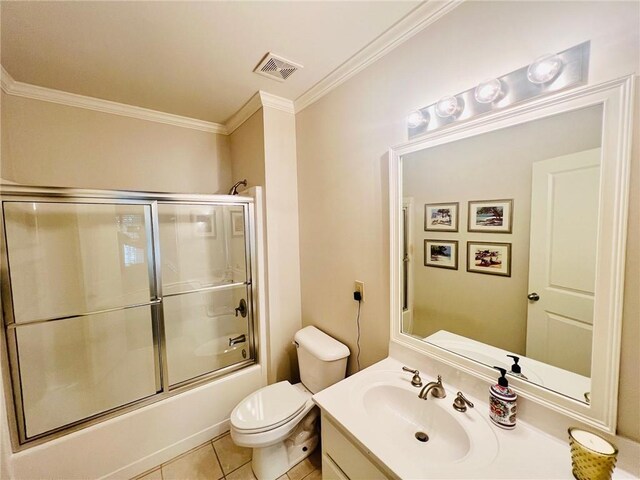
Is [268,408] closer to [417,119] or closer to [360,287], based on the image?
[360,287]

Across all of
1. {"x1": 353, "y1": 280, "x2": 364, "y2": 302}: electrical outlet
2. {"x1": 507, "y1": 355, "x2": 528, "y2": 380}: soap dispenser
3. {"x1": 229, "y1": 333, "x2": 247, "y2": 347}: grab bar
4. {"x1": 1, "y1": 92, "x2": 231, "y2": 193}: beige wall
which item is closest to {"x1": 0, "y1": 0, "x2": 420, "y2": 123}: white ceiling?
{"x1": 1, "y1": 92, "x2": 231, "y2": 193}: beige wall

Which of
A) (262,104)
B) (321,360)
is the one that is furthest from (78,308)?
(262,104)

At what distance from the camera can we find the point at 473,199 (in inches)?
43.4

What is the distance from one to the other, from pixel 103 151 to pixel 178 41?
46.8 inches

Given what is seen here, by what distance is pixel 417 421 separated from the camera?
111cm

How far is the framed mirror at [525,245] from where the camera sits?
29.3 inches

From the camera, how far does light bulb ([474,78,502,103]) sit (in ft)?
3.07

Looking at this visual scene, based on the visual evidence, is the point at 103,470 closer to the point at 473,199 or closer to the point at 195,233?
the point at 195,233

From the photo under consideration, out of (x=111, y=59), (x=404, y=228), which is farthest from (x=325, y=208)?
(x=111, y=59)

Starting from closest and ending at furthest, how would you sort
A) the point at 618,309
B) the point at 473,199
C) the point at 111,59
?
the point at 618,309 → the point at 473,199 → the point at 111,59

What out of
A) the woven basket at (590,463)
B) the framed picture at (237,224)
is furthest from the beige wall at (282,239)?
the woven basket at (590,463)

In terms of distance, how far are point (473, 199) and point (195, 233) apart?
86.3 inches

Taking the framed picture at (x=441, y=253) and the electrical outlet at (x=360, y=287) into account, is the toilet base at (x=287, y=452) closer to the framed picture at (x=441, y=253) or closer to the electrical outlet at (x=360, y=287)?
the electrical outlet at (x=360, y=287)

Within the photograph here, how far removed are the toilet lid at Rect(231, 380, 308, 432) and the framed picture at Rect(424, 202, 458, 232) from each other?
130 cm
